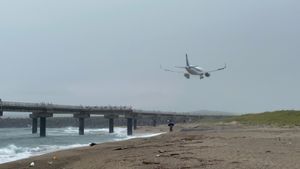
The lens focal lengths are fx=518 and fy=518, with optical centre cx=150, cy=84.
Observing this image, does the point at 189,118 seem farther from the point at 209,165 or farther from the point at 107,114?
the point at 209,165

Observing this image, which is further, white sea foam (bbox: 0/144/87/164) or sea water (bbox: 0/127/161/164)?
sea water (bbox: 0/127/161/164)

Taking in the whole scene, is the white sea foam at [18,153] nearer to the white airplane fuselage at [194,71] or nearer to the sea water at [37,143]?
the sea water at [37,143]

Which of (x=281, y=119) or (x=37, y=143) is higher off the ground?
(x=281, y=119)

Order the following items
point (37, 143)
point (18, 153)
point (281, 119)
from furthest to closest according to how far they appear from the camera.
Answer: point (281, 119)
point (37, 143)
point (18, 153)

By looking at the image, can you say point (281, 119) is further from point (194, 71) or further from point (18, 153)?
point (18, 153)

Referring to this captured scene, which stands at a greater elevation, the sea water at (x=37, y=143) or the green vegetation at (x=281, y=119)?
the green vegetation at (x=281, y=119)

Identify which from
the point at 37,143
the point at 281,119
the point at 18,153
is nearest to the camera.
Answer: the point at 18,153

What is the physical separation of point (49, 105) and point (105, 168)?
93.8 metres

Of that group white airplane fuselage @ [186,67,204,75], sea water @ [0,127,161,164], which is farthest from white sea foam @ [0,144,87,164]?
white airplane fuselage @ [186,67,204,75]

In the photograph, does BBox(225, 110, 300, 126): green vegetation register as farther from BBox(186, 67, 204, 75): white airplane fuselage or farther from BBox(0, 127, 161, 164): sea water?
BBox(0, 127, 161, 164): sea water

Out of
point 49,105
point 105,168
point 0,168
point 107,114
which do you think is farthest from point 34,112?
point 105,168

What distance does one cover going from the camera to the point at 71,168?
75.8ft

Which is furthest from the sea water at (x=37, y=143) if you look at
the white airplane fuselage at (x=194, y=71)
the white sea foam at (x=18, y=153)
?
the white airplane fuselage at (x=194, y=71)

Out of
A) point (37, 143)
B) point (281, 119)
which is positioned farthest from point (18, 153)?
point (281, 119)
